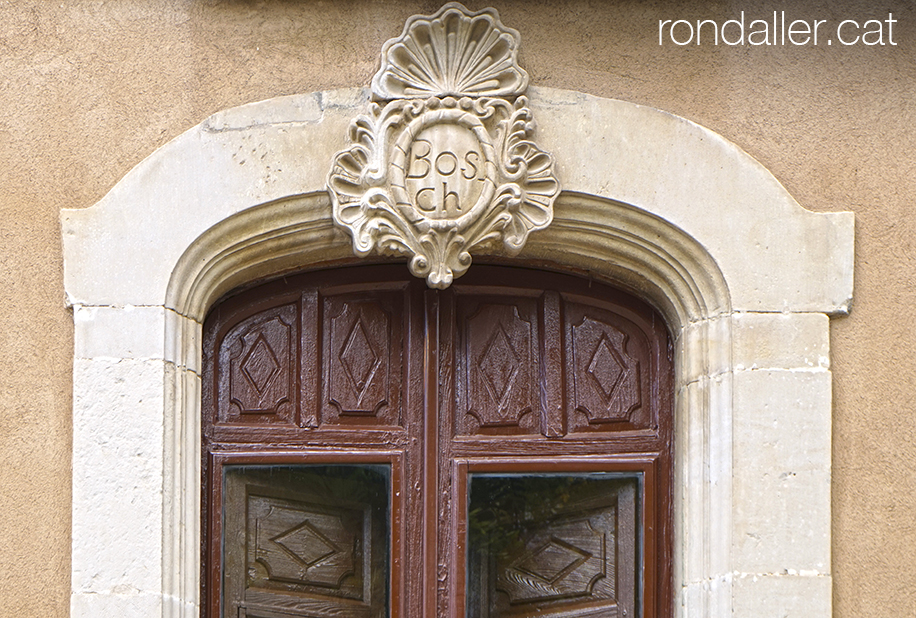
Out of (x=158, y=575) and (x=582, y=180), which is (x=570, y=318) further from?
(x=158, y=575)

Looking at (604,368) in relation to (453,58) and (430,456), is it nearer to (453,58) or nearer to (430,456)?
(430,456)

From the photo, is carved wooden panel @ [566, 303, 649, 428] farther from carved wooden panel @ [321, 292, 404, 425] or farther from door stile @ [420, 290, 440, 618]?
carved wooden panel @ [321, 292, 404, 425]

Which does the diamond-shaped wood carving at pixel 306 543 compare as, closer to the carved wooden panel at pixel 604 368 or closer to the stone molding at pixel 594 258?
the stone molding at pixel 594 258

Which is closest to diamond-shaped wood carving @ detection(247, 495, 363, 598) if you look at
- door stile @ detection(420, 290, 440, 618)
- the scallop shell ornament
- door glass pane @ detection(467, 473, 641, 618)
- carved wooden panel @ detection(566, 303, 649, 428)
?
door stile @ detection(420, 290, 440, 618)

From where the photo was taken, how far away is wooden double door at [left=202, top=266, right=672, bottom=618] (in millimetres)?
3791

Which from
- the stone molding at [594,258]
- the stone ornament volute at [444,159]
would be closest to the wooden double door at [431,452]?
the stone molding at [594,258]

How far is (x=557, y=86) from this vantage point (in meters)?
3.78

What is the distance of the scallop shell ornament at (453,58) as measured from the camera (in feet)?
12.1

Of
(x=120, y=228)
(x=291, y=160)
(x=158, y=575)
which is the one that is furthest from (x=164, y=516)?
(x=291, y=160)

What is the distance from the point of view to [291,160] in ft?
12.1

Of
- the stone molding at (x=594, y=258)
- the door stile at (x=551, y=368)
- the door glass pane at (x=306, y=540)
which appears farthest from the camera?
the door stile at (x=551, y=368)

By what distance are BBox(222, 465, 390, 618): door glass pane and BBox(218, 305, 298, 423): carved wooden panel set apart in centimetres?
18

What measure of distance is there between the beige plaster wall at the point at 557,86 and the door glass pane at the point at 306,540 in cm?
56

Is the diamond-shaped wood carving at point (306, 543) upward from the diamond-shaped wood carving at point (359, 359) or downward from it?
downward
